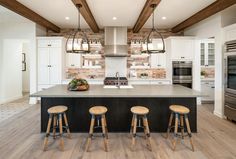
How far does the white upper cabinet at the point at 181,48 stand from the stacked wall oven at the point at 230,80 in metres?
1.83

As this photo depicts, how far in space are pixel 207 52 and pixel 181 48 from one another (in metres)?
1.19

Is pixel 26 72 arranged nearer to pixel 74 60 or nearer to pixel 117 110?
pixel 74 60

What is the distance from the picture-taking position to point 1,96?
21.3 feet

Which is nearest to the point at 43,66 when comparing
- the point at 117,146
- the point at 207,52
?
the point at 117,146

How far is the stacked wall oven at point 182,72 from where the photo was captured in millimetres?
6184

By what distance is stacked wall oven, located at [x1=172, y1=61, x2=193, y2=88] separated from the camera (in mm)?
6184

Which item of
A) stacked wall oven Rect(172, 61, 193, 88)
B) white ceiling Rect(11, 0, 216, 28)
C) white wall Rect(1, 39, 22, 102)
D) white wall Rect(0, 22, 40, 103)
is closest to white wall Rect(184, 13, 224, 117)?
white ceiling Rect(11, 0, 216, 28)

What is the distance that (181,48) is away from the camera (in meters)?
6.24

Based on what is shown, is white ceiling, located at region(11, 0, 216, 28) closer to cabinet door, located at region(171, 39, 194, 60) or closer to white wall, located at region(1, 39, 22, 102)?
cabinet door, located at region(171, 39, 194, 60)

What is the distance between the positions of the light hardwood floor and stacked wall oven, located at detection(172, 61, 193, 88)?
2.31 meters

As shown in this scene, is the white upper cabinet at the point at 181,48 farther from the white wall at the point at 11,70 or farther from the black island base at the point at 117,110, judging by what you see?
the white wall at the point at 11,70

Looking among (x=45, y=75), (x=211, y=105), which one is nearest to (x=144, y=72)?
(x=211, y=105)

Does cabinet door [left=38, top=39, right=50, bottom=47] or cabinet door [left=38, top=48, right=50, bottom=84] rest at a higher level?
cabinet door [left=38, top=39, right=50, bottom=47]

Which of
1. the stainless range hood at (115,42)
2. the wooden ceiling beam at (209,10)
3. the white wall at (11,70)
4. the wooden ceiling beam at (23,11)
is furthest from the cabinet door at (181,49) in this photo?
the white wall at (11,70)
